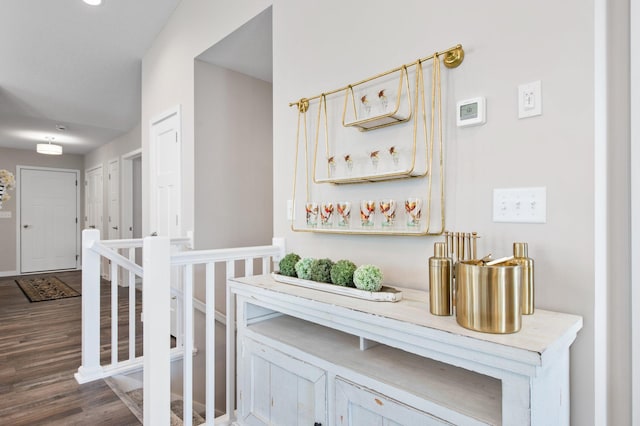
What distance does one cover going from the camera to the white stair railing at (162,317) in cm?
143

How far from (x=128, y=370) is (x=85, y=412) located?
56 centimetres

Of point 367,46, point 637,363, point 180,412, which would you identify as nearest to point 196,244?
point 180,412

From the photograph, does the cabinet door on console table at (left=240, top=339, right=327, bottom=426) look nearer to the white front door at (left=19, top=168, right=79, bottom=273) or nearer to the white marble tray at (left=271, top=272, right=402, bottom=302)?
the white marble tray at (left=271, top=272, right=402, bottom=302)

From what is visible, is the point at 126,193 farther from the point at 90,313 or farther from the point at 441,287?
the point at 441,287

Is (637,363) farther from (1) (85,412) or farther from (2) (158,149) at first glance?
(2) (158,149)

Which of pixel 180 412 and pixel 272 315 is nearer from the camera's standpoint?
pixel 272 315

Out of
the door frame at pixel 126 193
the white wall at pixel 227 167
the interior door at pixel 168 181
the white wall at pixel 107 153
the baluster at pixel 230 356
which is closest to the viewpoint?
the baluster at pixel 230 356

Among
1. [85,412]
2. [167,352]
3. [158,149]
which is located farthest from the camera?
[158,149]

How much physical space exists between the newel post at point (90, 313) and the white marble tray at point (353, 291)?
163cm

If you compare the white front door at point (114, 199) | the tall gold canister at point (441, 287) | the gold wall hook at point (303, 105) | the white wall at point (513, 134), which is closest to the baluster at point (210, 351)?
the white wall at point (513, 134)

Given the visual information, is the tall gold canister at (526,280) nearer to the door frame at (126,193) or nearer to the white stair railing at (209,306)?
the white stair railing at (209,306)

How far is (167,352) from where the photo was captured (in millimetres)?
1463

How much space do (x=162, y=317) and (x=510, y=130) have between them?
56.4 inches

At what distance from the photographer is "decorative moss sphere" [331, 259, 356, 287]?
1.42 m
